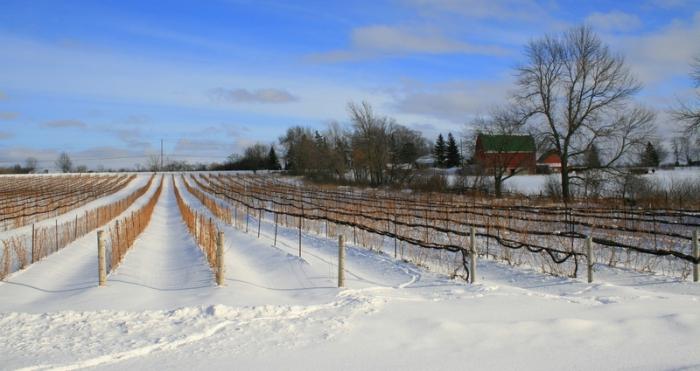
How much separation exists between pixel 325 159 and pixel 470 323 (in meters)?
64.6

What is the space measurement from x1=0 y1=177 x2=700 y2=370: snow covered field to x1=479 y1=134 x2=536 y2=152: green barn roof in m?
31.8

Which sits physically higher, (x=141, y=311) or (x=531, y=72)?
(x=531, y=72)

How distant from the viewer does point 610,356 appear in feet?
16.9

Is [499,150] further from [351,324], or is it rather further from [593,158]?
[351,324]

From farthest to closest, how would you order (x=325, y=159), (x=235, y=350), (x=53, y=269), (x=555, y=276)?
(x=325, y=159) → (x=53, y=269) → (x=555, y=276) → (x=235, y=350)

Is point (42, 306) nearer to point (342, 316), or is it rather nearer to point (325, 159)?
point (342, 316)

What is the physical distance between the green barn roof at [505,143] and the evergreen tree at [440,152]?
37.7 m

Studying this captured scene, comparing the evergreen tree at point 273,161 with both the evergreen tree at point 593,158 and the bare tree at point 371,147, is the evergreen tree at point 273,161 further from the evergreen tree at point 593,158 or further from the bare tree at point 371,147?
the evergreen tree at point 593,158

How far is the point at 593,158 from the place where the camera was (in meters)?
34.7

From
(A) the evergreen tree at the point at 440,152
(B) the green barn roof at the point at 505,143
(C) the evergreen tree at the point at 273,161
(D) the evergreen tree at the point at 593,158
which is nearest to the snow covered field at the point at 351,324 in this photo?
(D) the evergreen tree at the point at 593,158

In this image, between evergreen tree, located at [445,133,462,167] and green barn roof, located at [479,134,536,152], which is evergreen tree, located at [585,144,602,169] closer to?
green barn roof, located at [479,134,536,152]

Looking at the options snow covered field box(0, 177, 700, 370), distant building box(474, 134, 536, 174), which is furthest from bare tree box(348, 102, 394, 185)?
snow covered field box(0, 177, 700, 370)

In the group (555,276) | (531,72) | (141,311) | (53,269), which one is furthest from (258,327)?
(531,72)

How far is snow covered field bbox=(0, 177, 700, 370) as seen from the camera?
523 centimetres
